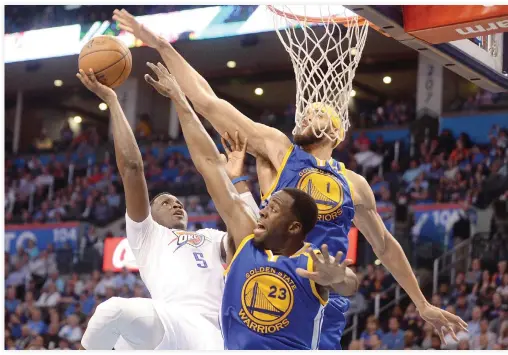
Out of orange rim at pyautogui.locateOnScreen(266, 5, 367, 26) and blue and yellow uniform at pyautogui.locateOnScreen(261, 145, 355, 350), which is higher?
orange rim at pyautogui.locateOnScreen(266, 5, 367, 26)

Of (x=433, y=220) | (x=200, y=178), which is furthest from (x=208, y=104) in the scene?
(x=200, y=178)

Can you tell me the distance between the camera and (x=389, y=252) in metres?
5.20

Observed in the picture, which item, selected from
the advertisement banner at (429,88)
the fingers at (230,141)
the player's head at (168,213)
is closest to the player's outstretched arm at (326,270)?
the fingers at (230,141)

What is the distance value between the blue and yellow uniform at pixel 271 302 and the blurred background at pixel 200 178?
520 centimetres

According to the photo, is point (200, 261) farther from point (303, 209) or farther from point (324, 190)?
point (303, 209)

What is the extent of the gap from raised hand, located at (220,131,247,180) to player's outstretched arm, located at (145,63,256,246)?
21.8 inches

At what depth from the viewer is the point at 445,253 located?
38.4 feet

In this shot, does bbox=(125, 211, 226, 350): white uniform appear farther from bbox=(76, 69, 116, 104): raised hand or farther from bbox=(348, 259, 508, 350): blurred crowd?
bbox=(348, 259, 508, 350): blurred crowd

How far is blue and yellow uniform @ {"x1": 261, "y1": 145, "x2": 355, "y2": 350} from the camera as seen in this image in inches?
181

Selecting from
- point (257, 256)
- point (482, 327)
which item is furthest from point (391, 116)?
point (257, 256)

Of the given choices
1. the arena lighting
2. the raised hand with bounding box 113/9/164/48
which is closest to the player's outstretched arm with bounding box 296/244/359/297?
the raised hand with bounding box 113/9/164/48

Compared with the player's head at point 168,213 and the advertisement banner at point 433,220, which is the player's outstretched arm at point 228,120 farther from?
the advertisement banner at point 433,220

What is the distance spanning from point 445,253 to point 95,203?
7478 mm

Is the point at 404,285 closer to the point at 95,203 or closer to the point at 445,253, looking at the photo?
the point at 445,253
